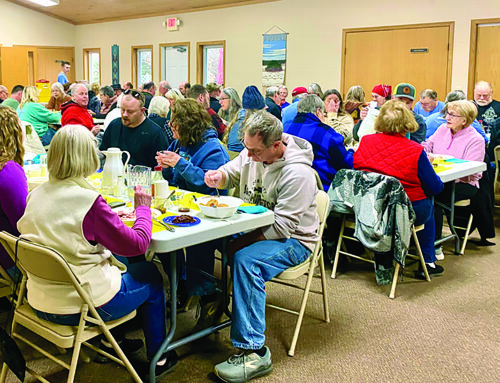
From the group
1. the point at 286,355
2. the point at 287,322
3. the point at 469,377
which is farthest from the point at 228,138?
the point at 469,377

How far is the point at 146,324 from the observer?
7.09 ft

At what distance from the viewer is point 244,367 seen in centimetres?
225

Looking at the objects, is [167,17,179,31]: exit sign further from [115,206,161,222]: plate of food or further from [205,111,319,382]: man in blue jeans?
[115,206,161,222]: plate of food

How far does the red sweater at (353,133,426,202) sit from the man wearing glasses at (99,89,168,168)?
4.52 ft

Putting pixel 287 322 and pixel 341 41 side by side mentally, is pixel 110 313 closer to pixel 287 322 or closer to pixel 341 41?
pixel 287 322

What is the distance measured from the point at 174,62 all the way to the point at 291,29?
10.8ft

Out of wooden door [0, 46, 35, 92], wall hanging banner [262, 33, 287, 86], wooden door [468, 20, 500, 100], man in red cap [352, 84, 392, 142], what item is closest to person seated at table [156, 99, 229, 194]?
man in red cap [352, 84, 392, 142]

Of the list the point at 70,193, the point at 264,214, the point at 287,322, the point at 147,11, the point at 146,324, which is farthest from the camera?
the point at 147,11

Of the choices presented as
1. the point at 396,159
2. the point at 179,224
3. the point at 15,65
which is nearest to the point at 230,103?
the point at 396,159

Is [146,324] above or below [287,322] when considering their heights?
above

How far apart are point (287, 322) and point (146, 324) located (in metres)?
0.98

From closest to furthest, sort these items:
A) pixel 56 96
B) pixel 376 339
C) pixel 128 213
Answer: pixel 128 213 → pixel 376 339 → pixel 56 96

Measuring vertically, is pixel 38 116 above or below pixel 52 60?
below

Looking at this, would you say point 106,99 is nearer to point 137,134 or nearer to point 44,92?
point 44,92
